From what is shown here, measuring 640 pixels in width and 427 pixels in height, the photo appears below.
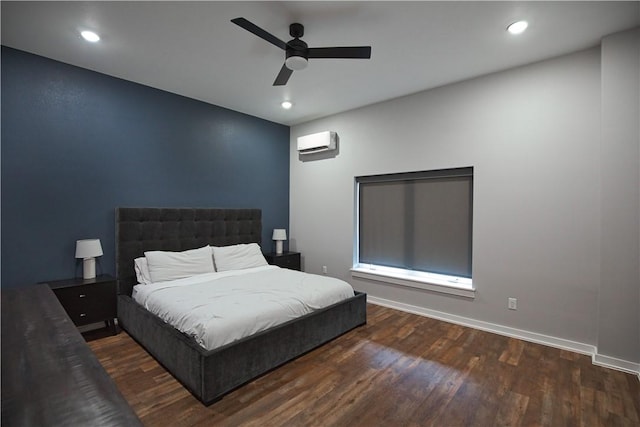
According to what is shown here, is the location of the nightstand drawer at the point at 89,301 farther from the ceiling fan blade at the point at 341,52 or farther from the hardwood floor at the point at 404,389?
the ceiling fan blade at the point at 341,52

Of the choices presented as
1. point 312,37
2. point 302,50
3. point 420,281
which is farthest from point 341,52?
point 420,281

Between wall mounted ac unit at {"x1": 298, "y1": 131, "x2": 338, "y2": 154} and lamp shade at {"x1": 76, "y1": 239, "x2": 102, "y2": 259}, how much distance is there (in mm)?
3087

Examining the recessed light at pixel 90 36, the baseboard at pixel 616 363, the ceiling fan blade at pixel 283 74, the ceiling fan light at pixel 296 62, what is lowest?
the baseboard at pixel 616 363

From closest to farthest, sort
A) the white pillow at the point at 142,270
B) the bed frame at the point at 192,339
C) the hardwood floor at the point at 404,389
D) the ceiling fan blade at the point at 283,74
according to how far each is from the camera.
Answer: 1. the hardwood floor at the point at 404,389
2. the bed frame at the point at 192,339
3. the ceiling fan blade at the point at 283,74
4. the white pillow at the point at 142,270

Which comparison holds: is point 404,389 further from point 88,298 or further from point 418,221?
point 88,298

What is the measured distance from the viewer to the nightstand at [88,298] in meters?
2.87

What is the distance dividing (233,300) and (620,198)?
3433mm

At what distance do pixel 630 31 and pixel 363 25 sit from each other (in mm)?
2232

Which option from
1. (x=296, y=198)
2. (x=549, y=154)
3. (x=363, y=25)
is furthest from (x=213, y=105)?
(x=549, y=154)

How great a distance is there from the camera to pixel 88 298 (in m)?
3.00

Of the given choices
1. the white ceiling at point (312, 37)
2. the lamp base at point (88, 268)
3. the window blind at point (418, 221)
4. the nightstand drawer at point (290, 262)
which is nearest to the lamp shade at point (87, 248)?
the lamp base at point (88, 268)

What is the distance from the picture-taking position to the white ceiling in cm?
227

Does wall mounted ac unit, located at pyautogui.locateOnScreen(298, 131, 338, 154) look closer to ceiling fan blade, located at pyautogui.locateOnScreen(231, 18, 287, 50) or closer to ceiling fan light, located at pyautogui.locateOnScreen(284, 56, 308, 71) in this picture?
ceiling fan light, located at pyautogui.locateOnScreen(284, 56, 308, 71)

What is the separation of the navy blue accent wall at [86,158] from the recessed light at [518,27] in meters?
2.94
